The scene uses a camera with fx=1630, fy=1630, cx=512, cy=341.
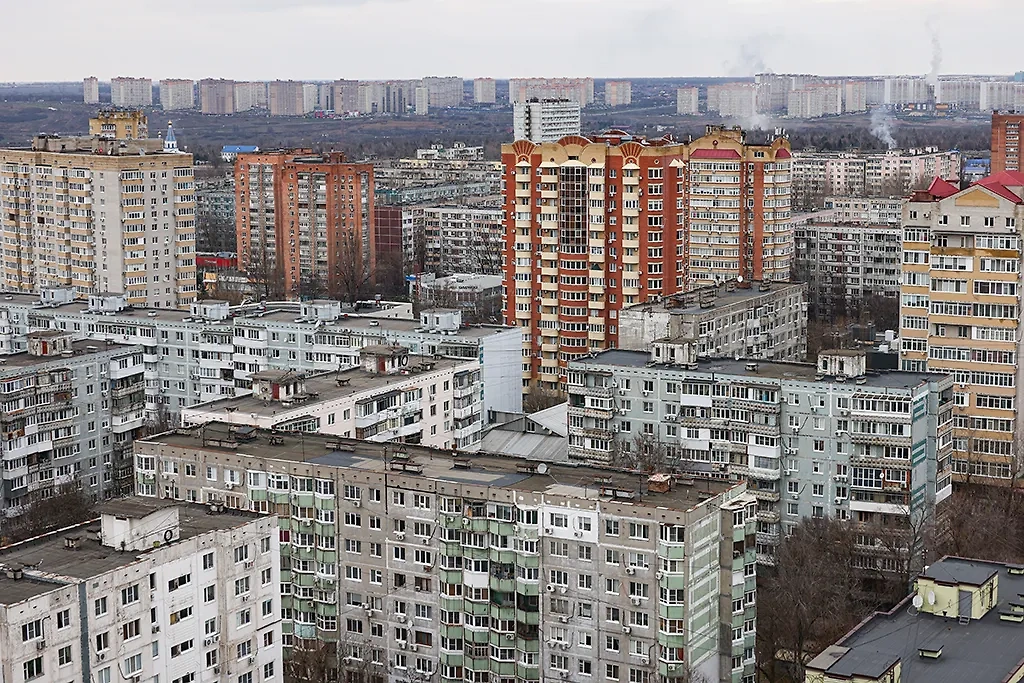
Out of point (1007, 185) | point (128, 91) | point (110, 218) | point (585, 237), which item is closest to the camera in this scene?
point (1007, 185)

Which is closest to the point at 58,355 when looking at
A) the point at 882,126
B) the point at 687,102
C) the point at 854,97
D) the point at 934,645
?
the point at 934,645

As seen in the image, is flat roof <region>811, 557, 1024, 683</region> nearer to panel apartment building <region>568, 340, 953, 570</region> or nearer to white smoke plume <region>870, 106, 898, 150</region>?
panel apartment building <region>568, 340, 953, 570</region>

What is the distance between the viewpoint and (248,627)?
47.8 feet

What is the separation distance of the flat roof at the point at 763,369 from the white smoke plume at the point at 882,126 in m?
74.2

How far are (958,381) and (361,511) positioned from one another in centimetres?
1122

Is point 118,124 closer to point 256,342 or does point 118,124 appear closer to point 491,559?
point 256,342

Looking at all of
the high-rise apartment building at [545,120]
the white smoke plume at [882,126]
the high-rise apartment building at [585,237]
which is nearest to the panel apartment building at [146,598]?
the high-rise apartment building at [585,237]

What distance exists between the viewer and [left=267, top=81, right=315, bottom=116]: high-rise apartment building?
151 meters

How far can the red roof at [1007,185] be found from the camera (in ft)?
79.4

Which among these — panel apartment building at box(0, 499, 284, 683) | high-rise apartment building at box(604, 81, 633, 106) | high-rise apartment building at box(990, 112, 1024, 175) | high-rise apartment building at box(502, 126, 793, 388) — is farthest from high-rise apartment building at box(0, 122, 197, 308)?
high-rise apartment building at box(604, 81, 633, 106)

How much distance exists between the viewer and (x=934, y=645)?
14.2 metres

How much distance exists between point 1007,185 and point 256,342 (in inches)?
484

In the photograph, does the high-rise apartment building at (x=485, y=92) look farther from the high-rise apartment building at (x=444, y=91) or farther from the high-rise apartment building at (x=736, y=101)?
the high-rise apartment building at (x=736, y=101)

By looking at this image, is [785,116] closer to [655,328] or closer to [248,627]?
[655,328]
